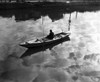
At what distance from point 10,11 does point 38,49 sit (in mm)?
41608

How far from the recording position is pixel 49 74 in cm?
1891

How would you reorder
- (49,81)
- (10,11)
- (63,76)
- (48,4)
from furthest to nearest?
(48,4), (10,11), (63,76), (49,81)

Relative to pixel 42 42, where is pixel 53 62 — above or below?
below

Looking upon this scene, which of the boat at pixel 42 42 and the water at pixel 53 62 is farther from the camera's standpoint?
the boat at pixel 42 42

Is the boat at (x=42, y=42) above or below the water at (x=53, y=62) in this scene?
above

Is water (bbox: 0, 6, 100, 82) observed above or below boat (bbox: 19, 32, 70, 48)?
below

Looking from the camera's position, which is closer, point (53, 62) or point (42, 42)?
point (53, 62)

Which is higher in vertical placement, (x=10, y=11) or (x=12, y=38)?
(x=10, y=11)

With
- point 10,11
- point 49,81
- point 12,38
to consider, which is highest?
point 10,11

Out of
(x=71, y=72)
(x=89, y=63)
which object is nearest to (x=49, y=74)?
(x=71, y=72)

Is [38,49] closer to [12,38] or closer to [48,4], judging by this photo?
[12,38]

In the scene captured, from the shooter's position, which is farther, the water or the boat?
the boat

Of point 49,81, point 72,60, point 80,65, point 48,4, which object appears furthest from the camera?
point 48,4

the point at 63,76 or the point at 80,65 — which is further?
the point at 80,65
